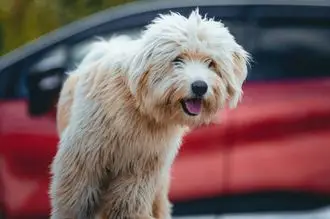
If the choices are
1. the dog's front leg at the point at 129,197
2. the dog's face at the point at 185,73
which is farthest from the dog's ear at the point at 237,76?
the dog's front leg at the point at 129,197

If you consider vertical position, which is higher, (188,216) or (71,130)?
(71,130)

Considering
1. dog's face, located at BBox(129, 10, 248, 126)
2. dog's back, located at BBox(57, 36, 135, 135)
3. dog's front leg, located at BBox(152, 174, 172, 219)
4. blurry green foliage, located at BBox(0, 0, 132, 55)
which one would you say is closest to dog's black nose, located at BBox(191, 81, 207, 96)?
dog's face, located at BBox(129, 10, 248, 126)

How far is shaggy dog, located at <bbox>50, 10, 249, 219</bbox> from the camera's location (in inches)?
133

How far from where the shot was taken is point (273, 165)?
4125 mm

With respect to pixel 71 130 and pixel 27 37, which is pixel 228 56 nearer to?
pixel 71 130

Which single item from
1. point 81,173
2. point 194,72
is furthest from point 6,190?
point 194,72

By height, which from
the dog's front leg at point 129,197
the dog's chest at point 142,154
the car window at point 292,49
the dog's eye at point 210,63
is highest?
the car window at point 292,49

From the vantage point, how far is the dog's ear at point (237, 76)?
3.43 meters

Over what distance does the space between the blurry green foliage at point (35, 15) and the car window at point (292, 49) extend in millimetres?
773

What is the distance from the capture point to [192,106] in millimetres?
3391

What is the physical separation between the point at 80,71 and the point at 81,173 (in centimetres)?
52

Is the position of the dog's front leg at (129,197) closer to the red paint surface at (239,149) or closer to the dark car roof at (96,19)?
the red paint surface at (239,149)

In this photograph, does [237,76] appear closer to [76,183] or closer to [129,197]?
[129,197]

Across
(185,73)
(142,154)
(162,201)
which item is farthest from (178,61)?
(162,201)
